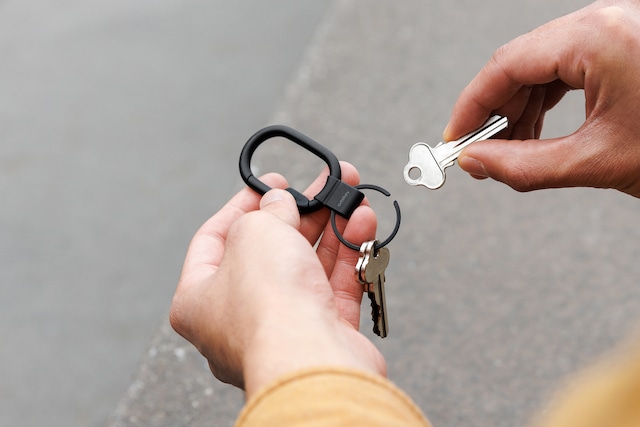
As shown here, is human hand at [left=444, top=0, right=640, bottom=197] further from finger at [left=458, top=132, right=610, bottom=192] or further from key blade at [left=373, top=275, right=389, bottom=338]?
key blade at [left=373, top=275, right=389, bottom=338]

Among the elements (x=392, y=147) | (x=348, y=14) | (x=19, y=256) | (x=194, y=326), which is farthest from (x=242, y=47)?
(x=194, y=326)

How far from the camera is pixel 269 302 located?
765mm

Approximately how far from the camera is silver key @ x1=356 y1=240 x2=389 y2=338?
41.0 inches

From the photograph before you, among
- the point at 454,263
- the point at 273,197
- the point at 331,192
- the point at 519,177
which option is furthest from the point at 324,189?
the point at 454,263

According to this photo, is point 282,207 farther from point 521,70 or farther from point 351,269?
point 521,70

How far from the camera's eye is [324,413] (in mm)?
563

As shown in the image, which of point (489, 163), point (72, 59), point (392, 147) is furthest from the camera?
point (72, 59)

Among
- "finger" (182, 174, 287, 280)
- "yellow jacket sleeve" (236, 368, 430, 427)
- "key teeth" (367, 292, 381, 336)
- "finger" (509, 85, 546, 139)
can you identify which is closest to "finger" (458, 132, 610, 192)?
"finger" (509, 85, 546, 139)

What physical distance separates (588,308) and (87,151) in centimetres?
157

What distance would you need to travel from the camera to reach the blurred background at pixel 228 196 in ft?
5.34

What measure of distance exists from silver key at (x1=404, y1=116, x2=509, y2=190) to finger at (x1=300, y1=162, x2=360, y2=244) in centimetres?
12

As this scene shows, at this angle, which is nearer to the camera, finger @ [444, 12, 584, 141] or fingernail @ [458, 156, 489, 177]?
finger @ [444, 12, 584, 141]

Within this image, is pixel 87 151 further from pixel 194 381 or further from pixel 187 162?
pixel 194 381

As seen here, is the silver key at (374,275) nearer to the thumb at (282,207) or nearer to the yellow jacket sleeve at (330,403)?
the thumb at (282,207)
